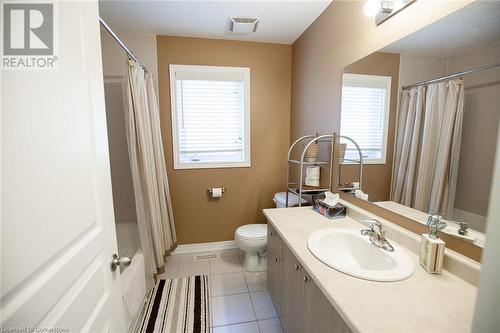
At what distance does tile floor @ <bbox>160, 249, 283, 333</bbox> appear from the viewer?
1634 millimetres

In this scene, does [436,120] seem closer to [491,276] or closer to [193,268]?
[491,276]

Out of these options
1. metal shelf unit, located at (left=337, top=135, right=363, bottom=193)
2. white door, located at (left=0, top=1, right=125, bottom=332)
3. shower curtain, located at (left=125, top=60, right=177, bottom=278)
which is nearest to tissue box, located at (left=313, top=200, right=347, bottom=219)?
metal shelf unit, located at (left=337, top=135, right=363, bottom=193)

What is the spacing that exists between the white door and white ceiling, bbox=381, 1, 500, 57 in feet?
4.88

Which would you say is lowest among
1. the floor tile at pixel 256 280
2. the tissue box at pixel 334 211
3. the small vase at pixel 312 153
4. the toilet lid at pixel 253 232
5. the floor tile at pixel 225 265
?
the floor tile at pixel 225 265

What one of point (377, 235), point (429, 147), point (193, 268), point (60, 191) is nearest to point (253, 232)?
point (193, 268)

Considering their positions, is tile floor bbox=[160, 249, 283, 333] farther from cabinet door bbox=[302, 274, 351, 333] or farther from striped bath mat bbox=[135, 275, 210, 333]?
cabinet door bbox=[302, 274, 351, 333]

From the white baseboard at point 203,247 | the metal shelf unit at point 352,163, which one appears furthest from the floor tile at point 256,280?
the metal shelf unit at point 352,163

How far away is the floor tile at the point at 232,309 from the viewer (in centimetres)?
167

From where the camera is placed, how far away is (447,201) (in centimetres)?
102

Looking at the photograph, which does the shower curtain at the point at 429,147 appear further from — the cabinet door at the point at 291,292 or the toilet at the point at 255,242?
the toilet at the point at 255,242

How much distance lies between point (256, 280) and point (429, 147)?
69.8 inches

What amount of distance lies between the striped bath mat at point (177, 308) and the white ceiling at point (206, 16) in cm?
241

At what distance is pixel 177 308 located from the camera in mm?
1789

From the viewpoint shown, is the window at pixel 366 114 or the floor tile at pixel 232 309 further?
the floor tile at pixel 232 309
